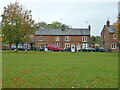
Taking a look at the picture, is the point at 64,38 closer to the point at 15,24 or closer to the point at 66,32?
the point at 66,32

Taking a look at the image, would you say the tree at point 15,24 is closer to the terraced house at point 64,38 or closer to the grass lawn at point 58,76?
the terraced house at point 64,38

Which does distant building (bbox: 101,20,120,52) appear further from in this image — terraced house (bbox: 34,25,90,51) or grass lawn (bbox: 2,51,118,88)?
grass lawn (bbox: 2,51,118,88)

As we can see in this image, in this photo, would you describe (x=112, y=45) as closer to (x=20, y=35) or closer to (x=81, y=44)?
(x=81, y=44)

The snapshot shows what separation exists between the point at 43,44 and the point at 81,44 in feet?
40.8

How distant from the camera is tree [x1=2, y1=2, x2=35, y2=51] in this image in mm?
41656

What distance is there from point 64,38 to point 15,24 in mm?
24053

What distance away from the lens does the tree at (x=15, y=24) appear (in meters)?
41.7

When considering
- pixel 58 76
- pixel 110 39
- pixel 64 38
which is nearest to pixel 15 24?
pixel 64 38

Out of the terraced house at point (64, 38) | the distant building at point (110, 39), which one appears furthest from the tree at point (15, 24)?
the distant building at point (110, 39)

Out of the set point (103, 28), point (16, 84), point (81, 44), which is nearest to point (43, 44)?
point (81, 44)

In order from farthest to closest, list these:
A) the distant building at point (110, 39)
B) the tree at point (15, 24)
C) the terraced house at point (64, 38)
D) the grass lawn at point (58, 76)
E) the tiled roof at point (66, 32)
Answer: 1. the tiled roof at point (66, 32)
2. the terraced house at point (64, 38)
3. the distant building at point (110, 39)
4. the tree at point (15, 24)
5. the grass lawn at point (58, 76)

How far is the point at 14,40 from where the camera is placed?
139 feet

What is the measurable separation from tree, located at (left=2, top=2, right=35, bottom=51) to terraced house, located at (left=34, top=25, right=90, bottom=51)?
19.5m

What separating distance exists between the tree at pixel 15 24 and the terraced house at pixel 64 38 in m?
19.5
